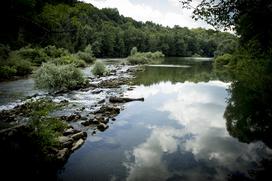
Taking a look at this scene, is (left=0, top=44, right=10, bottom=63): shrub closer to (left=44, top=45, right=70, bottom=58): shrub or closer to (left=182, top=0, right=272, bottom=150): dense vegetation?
(left=44, top=45, right=70, bottom=58): shrub

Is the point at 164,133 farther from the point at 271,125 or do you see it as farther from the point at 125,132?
the point at 271,125

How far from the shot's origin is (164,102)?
27891 millimetres

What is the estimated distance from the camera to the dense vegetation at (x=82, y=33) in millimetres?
5777

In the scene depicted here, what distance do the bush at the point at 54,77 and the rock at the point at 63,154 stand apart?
52.9 ft

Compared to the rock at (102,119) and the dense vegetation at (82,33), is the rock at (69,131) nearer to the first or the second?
the rock at (102,119)

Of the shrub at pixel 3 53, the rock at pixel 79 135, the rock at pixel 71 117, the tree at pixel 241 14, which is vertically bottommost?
the rock at pixel 71 117

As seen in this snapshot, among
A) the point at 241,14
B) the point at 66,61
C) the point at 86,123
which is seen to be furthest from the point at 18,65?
the point at 241,14

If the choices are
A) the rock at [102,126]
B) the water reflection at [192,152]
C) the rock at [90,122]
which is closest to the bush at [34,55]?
the rock at [90,122]

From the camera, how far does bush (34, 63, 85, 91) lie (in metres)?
28.1

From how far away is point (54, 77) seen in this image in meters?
28.6

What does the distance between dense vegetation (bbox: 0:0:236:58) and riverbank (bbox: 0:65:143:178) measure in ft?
10.4

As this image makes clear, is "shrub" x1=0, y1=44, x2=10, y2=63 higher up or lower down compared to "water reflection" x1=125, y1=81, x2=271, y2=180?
higher up

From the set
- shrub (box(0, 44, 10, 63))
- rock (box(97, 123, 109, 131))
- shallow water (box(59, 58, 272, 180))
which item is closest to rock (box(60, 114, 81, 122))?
rock (box(97, 123, 109, 131))

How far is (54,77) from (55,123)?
1596 cm
